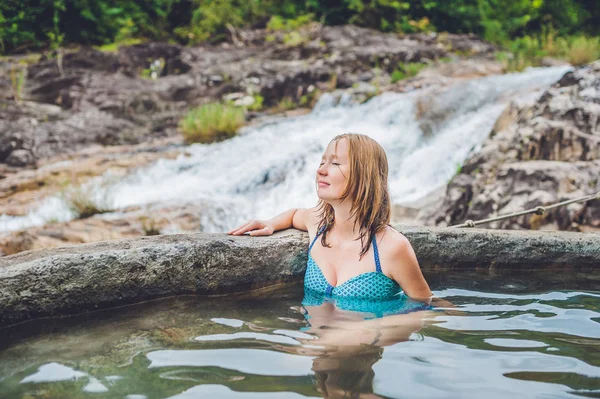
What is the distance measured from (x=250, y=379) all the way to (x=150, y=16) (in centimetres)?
1539

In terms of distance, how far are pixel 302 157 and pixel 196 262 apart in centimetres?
544

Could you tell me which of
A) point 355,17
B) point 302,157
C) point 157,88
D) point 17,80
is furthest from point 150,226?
point 355,17

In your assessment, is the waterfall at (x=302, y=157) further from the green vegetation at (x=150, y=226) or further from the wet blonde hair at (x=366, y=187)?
the wet blonde hair at (x=366, y=187)

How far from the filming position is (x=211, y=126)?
30.5ft

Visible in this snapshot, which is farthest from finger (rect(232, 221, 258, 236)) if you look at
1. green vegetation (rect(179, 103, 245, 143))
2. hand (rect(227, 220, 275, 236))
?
green vegetation (rect(179, 103, 245, 143))

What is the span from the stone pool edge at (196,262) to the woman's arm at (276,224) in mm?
65

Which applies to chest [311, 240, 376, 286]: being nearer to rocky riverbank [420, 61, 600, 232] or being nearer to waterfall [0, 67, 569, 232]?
rocky riverbank [420, 61, 600, 232]

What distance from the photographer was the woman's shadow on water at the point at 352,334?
5.63 ft

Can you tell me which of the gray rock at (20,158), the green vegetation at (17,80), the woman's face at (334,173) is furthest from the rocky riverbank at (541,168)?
the green vegetation at (17,80)

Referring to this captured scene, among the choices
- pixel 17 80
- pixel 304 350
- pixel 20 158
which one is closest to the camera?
pixel 304 350

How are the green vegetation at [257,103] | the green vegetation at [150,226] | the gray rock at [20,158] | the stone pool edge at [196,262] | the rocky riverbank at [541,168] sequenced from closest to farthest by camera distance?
the stone pool edge at [196,262] < the rocky riverbank at [541,168] < the green vegetation at [150,226] < the gray rock at [20,158] < the green vegetation at [257,103]

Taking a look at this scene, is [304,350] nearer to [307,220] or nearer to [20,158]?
[307,220]

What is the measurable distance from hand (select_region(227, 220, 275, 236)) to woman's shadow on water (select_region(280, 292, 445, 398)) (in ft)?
1.34

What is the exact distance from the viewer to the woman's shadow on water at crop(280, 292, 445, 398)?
1.72m
